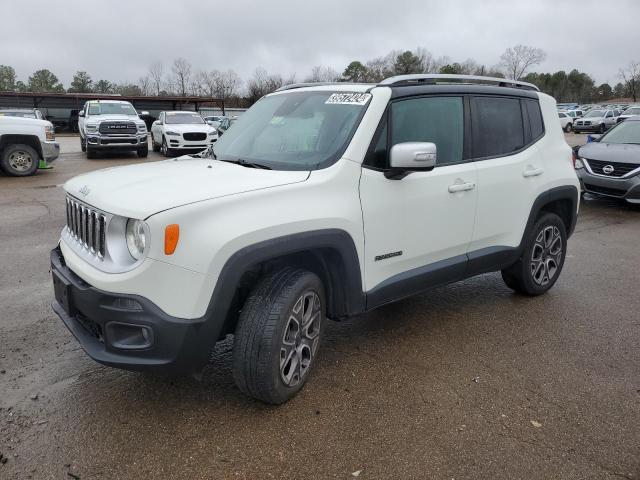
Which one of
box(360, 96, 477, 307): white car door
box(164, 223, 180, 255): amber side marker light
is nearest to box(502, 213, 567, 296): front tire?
box(360, 96, 477, 307): white car door

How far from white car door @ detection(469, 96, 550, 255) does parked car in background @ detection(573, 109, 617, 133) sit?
36.5 meters

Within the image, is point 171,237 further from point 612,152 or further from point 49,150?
point 49,150

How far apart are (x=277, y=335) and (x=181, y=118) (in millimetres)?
17979

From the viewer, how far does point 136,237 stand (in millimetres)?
2578

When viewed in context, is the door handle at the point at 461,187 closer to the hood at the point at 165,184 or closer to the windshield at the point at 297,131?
the windshield at the point at 297,131

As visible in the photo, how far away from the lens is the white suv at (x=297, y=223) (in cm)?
252

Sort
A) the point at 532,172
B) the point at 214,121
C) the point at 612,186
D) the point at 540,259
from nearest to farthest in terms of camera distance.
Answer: the point at 532,172 < the point at 540,259 < the point at 612,186 < the point at 214,121

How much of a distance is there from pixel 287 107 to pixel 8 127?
10.7 metres

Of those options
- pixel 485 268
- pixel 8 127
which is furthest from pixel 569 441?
pixel 8 127

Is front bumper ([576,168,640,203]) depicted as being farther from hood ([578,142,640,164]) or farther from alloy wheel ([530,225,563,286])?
alloy wheel ([530,225,563,286])

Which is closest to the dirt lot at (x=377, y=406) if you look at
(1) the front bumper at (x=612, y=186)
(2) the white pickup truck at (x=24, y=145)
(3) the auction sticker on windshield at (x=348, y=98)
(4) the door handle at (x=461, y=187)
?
(4) the door handle at (x=461, y=187)

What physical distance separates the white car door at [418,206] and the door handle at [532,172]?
69cm

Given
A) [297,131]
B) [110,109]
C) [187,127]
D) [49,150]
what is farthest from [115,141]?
[297,131]

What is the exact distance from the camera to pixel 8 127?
1193 centimetres
